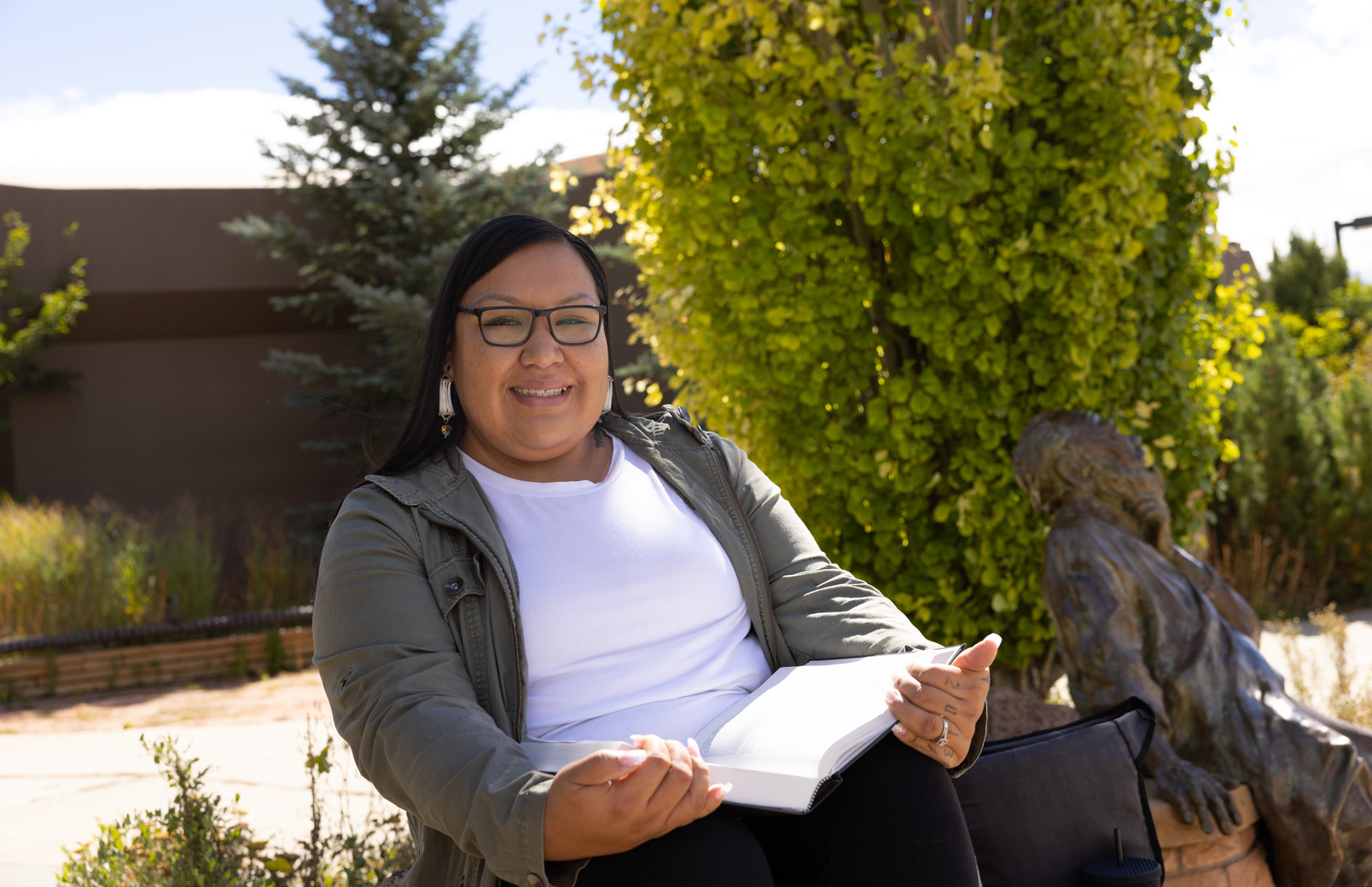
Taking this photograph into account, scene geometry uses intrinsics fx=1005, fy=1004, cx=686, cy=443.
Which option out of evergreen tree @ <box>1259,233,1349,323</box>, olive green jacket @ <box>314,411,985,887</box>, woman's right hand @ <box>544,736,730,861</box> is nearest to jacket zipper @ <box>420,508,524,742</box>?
olive green jacket @ <box>314,411,985,887</box>

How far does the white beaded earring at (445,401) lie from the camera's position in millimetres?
1690

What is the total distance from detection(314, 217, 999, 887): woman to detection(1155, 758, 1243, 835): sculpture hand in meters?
0.85

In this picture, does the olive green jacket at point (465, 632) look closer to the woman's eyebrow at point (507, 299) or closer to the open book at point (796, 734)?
the open book at point (796, 734)

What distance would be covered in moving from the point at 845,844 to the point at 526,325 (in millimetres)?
920

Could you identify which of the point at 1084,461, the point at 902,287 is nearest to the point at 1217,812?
the point at 1084,461

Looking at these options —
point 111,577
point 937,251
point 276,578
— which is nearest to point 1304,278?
point 937,251

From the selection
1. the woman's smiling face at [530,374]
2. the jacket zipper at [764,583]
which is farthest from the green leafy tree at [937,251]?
the woman's smiling face at [530,374]

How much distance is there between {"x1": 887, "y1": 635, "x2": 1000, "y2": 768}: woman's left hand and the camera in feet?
4.40

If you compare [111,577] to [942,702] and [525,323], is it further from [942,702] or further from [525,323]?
[942,702]

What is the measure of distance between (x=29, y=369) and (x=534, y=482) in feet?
34.4

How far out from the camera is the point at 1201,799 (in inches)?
78.4

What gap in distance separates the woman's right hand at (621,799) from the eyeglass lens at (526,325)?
0.75 metres

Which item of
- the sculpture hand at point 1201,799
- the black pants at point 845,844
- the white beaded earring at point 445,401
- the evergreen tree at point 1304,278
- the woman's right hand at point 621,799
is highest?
the evergreen tree at point 1304,278

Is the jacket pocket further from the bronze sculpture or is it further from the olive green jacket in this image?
the bronze sculpture
